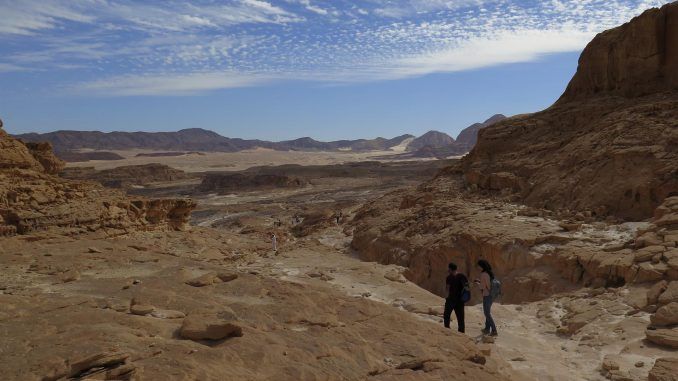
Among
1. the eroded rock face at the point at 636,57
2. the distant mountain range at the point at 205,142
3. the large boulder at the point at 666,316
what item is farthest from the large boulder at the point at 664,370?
the distant mountain range at the point at 205,142

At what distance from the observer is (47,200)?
38.2 ft

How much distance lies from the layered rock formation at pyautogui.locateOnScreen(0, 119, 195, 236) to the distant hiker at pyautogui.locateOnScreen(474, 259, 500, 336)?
342 inches

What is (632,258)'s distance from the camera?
9.09 metres

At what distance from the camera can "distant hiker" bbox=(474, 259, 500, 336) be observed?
298 inches

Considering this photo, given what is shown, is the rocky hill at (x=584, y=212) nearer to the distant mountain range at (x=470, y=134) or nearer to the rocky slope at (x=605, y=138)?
the rocky slope at (x=605, y=138)

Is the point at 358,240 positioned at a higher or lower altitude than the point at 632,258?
lower

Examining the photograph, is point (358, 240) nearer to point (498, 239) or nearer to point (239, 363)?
point (498, 239)

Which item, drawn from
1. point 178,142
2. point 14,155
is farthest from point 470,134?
point 14,155

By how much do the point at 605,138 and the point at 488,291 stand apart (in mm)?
8309

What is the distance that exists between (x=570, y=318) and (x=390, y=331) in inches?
151

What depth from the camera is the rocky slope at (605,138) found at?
12.3 meters

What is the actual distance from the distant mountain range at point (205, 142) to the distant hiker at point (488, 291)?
355 feet

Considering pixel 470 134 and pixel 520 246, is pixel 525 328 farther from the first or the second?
pixel 470 134

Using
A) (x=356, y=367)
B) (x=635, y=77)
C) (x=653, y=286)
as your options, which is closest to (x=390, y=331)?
(x=356, y=367)
